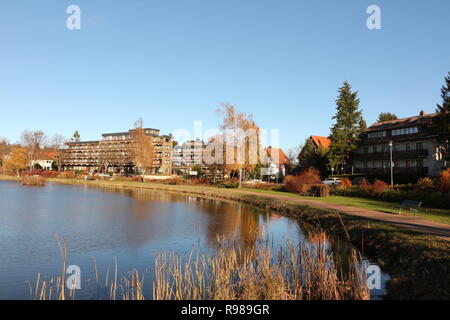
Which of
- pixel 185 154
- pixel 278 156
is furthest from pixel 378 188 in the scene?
pixel 185 154

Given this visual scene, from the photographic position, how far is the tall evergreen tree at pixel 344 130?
185 ft

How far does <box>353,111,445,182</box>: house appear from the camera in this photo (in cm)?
4669

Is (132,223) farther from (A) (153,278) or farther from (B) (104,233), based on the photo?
(A) (153,278)

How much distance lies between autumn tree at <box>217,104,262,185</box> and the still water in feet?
67.1

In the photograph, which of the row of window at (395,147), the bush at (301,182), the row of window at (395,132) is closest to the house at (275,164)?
the row of window at (395,147)

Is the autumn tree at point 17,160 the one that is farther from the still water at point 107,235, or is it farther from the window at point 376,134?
the window at point 376,134

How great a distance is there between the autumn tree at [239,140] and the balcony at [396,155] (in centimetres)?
1909

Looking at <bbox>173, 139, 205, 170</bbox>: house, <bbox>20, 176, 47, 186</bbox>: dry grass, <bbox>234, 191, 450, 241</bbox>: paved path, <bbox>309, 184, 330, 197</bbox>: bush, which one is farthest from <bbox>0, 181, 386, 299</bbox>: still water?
<bbox>173, 139, 205, 170</bbox>: house

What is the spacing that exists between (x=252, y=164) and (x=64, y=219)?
32784 mm

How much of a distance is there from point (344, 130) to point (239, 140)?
62.8 feet

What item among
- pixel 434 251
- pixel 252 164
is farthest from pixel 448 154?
pixel 434 251

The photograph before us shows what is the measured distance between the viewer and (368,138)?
58781mm

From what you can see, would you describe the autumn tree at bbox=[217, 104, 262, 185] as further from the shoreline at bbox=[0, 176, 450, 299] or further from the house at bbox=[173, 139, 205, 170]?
the house at bbox=[173, 139, 205, 170]

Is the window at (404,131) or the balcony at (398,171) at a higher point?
the window at (404,131)
